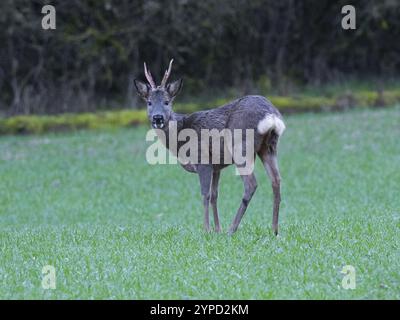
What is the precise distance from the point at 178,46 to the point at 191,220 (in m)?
11.3

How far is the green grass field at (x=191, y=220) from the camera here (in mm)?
6602

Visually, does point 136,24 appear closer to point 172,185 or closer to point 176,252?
point 172,185

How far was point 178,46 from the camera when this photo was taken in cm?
2316

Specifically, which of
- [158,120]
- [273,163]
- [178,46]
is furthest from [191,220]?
[178,46]

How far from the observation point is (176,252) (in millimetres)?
7711

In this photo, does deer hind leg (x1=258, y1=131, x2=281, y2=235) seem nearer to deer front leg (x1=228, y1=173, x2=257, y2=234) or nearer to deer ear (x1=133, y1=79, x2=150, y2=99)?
deer front leg (x1=228, y1=173, x2=257, y2=234)

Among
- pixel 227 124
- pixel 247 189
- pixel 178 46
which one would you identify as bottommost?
pixel 247 189

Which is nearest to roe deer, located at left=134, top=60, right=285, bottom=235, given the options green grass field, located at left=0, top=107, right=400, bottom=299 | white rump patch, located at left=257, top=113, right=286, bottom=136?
white rump patch, located at left=257, top=113, right=286, bottom=136

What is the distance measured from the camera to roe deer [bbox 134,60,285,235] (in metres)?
8.62

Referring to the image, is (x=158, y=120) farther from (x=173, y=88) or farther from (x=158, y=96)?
(x=173, y=88)

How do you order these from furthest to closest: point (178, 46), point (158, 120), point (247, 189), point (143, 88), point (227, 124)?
point (178, 46)
point (143, 88)
point (158, 120)
point (227, 124)
point (247, 189)

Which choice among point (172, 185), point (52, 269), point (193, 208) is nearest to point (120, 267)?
point (52, 269)

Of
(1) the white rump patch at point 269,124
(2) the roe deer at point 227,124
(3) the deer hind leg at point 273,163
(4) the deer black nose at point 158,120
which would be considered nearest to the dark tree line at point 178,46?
(2) the roe deer at point 227,124

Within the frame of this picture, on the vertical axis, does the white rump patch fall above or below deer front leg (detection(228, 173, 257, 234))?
above
